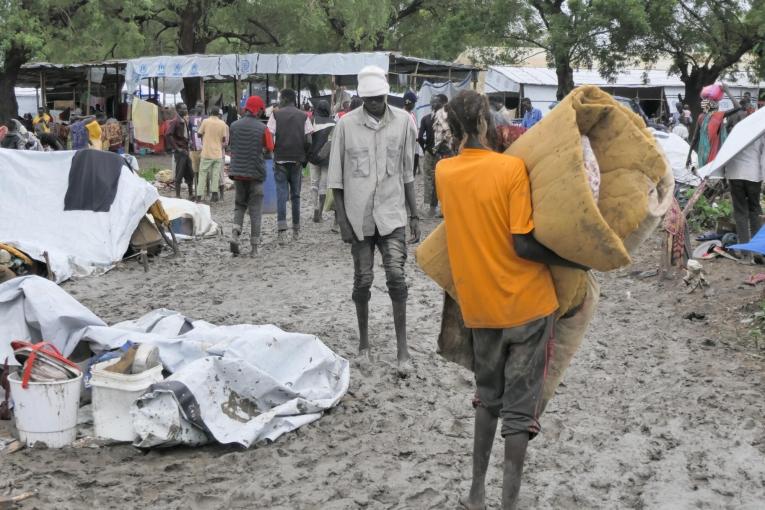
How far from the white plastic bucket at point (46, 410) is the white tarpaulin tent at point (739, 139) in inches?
264

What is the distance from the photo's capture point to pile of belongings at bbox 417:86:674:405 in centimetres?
312

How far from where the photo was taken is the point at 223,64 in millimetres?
21250

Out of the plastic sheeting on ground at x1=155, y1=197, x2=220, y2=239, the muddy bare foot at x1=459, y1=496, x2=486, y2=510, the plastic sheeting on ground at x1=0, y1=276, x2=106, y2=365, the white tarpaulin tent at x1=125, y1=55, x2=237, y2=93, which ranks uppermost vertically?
the white tarpaulin tent at x1=125, y1=55, x2=237, y2=93

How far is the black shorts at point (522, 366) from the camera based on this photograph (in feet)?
11.2

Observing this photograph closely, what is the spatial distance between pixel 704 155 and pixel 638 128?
30.3ft

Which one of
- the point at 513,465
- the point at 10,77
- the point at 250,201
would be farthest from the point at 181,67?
the point at 513,465

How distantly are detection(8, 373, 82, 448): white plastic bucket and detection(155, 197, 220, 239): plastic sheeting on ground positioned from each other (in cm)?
741

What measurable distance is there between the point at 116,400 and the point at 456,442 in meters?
1.81

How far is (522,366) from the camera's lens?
11.3 ft

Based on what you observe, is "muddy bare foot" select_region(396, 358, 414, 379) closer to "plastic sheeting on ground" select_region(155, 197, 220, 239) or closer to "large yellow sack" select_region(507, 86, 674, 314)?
"large yellow sack" select_region(507, 86, 674, 314)

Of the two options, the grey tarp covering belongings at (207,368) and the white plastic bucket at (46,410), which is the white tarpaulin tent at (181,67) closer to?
the grey tarp covering belongings at (207,368)

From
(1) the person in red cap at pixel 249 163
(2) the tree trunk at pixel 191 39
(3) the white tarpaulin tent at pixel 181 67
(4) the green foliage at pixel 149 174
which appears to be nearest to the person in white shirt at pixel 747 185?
(1) the person in red cap at pixel 249 163

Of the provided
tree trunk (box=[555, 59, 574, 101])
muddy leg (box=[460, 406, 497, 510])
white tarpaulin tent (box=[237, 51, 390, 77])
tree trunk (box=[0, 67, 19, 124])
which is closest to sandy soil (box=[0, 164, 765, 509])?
muddy leg (box=[460, 406, 497, 510])

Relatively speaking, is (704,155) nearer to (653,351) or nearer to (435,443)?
(653,351)
